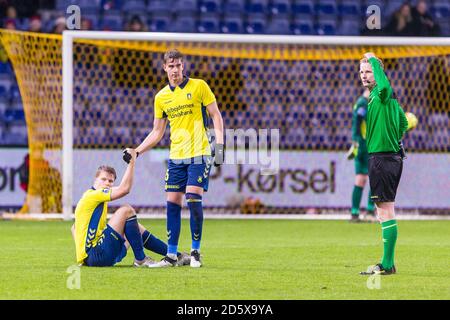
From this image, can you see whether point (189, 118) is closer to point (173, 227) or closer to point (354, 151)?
point (173, 227)

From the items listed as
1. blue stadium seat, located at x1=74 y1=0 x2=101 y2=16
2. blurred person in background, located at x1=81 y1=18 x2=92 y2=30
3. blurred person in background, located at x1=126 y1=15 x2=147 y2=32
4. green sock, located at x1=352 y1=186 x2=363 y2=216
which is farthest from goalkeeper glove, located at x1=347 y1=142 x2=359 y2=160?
blue stadium seat, located at x1=74 y1=0 x2=101 y2=16

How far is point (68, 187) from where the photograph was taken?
14.9 m

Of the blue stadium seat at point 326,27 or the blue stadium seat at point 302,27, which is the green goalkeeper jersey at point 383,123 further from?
the blue stadium seat at point 326,27

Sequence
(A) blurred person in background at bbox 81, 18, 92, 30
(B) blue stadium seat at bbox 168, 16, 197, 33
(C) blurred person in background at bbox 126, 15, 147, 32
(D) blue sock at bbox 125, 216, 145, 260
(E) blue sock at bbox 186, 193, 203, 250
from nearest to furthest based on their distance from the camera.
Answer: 1. (D) blue sock at bbox 125, 216, 145, 260
2. (E) blue sock at bbox 186, 193, 203, 250
3. (C) blurred person in background at bbox 126, 15, 147, 32
4. (A) blurred person in background at bbox 81, 18, 92, 30
5. (B) blue stadium seat at bbox 168, 16, 197, 33

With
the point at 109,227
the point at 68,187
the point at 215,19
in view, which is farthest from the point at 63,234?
the point at 215,19

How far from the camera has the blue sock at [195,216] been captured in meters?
9.18

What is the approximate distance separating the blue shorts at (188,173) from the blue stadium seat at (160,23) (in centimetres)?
1106

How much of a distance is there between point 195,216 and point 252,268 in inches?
26.4

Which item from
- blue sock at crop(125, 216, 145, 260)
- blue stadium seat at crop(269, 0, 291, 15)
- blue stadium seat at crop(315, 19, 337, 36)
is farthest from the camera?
blue stadium seat at crop(269, 0, 291, 15)

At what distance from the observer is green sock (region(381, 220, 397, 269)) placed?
8.56 meters

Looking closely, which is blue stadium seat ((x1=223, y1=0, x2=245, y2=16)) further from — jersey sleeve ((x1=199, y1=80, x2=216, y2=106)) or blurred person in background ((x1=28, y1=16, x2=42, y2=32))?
jersey sleeve ((x1=199, y1=80, x2=216, y2=106))

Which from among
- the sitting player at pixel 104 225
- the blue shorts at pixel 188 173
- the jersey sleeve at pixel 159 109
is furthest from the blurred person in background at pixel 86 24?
the sitting player at pixel 104 225

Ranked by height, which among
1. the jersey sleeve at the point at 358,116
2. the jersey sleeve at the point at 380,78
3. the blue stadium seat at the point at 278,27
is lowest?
the jersey sleeve at the point at 358,116
